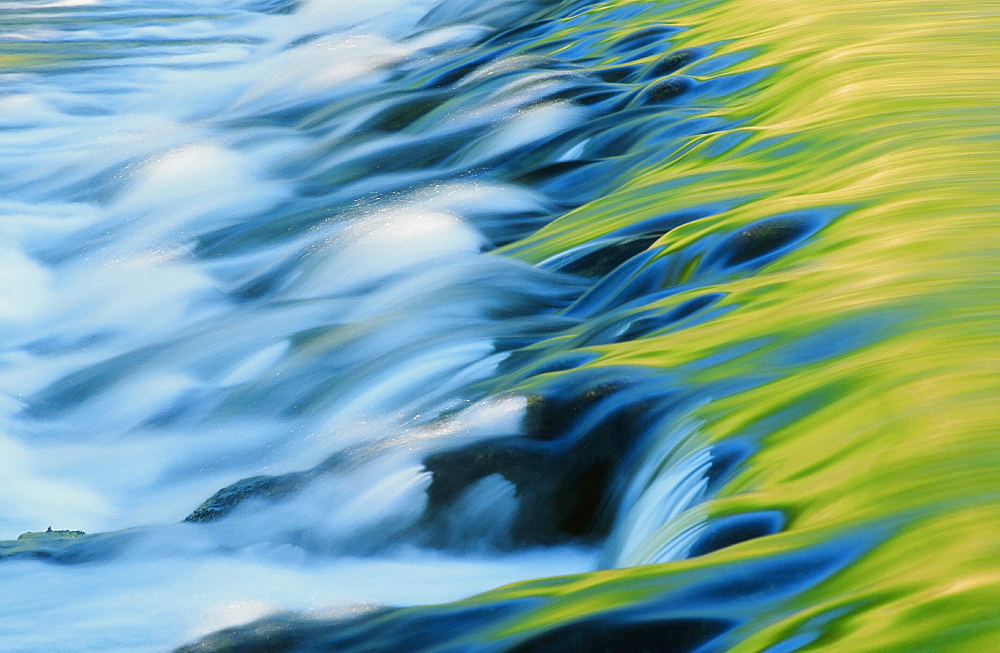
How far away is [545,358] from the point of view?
143 inches

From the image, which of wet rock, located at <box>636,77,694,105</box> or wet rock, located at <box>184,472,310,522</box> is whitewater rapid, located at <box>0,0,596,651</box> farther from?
wet rock, located at <box>636,77,694,105</box>

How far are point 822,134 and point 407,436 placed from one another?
2.22m

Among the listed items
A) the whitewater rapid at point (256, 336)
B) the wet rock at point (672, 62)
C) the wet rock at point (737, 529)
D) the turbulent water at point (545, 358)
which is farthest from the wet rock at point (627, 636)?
the wet rock at point (672, 62)

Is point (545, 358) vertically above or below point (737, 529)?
above

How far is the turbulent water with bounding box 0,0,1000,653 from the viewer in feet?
6.44

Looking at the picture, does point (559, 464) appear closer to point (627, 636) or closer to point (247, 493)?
point (247, 493)

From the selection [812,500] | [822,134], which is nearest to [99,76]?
[822,134]

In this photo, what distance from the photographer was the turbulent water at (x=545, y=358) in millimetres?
1964

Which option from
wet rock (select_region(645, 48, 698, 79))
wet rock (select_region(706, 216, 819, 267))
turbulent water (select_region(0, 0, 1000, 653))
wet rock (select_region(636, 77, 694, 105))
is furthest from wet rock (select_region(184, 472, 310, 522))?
wet rock (select_region(645, 48, 698, 79))

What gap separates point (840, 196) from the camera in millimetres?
3805

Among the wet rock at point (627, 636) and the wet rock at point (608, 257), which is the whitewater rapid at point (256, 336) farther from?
the wet rock at point (627, 636)

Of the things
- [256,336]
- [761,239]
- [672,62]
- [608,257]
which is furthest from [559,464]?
[672,62]

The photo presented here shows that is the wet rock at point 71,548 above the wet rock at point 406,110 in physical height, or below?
below

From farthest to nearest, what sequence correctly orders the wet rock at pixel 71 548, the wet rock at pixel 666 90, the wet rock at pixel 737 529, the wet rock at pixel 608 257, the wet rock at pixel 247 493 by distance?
the wet rock at pixel 666 90, the wet rock at pixel 608 257, the wet rock at pixel 247 493, the wet rock at pixel 71 548, the wet rock at pixel 737 529
